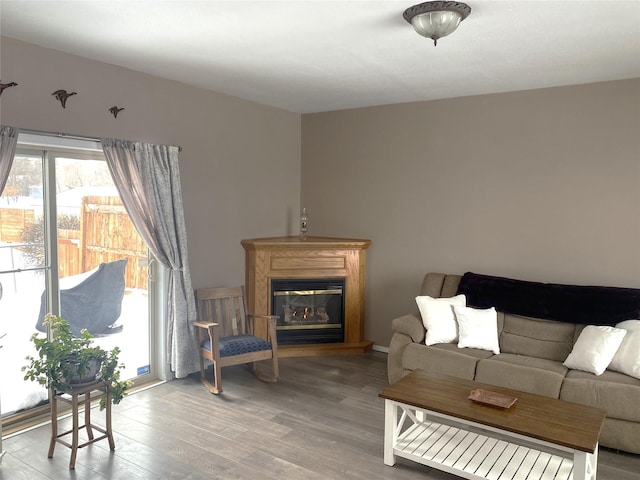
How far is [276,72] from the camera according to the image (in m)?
3.89

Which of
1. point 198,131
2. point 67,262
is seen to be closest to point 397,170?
point 198,131

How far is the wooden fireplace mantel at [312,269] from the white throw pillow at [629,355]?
95.1 inches

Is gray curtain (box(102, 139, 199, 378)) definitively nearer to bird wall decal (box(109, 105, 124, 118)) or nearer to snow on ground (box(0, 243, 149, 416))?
bird wall decal (box(109, 105, 124, 118))

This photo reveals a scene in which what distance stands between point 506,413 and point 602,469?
0.87m

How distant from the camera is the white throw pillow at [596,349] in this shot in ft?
11.3

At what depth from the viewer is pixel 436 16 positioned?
101 inches

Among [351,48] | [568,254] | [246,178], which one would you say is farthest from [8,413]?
[568,254]

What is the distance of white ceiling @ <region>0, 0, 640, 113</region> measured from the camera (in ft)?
8.63

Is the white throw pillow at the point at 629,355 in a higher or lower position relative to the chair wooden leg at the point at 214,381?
higher

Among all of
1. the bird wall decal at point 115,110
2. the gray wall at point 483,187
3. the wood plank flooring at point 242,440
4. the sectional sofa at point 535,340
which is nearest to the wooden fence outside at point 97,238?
the bird wall decal at point 115,110

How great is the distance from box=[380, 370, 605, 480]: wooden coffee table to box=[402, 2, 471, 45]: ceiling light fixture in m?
2.09

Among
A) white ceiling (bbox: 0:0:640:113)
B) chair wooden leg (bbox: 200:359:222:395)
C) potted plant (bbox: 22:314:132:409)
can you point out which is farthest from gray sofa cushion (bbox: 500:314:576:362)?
potted plant (bbox: 22:314:132:409)

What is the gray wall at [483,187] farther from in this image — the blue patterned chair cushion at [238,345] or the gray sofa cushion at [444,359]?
the blue patterned chair cushion at [238,345]

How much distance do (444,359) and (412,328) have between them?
43cm
